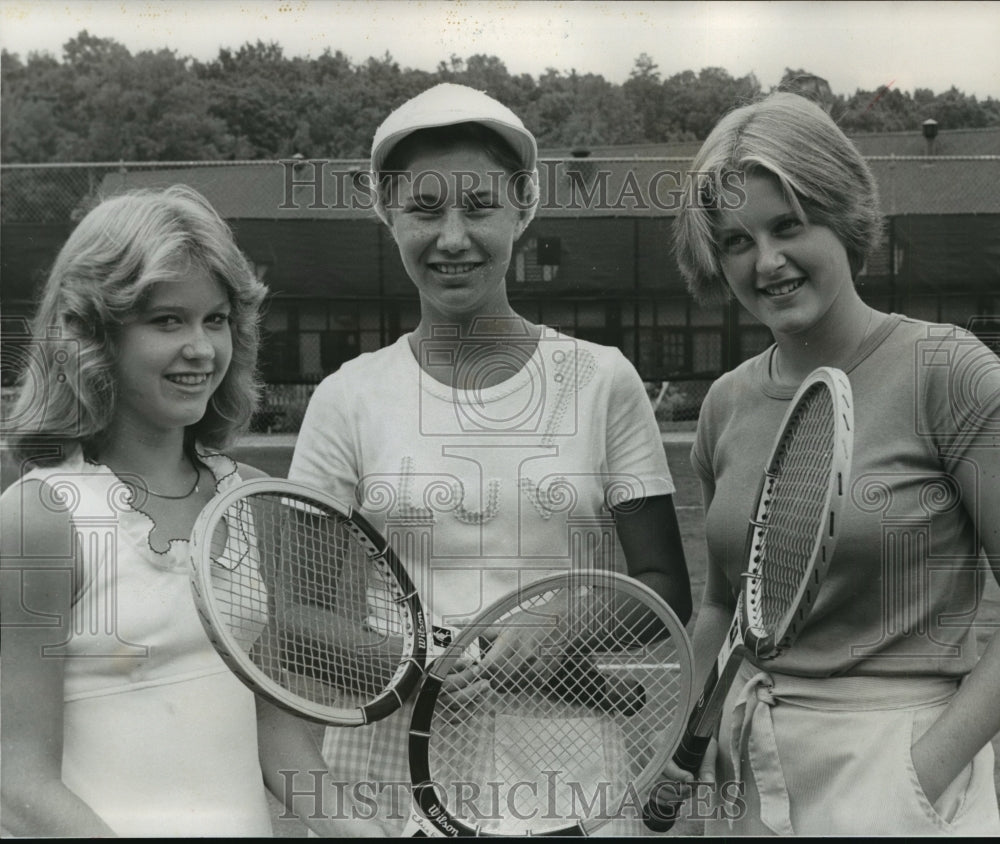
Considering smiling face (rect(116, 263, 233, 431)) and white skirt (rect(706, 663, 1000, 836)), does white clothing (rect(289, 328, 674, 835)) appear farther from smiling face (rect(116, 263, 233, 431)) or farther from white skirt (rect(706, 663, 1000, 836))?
white skirt (rect(706, 663, 1000, 836))

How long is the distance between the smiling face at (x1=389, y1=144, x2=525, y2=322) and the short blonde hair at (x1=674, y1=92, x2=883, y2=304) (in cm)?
32

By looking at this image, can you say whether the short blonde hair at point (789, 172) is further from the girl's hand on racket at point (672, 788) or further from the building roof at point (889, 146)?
the girl's hand on racket at point (672, 788)

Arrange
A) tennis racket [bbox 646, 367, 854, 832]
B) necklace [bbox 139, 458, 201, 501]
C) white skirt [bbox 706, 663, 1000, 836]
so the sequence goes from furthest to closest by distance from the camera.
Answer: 1. necklace [bbox 139, 458, 201, 501]
2. white skirt [bbox 706, 663, 1000, 836]
3. tennis racket [bbox 646, 367, 854, 832]

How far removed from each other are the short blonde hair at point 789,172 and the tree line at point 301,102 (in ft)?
0.26

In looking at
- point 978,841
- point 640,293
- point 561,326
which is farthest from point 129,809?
point 978,841

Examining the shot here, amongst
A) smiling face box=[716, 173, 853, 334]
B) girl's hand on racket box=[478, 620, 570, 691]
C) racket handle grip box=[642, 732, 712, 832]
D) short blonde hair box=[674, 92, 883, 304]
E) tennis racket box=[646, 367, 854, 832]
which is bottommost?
racket handle grip box=[642, 732, 712, 832]

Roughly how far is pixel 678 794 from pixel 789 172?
109 cm

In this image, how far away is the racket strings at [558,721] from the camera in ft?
6.95

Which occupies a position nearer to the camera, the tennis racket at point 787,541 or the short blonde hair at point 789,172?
the tennis racket at point 787,541

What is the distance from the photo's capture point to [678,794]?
2.16 meters

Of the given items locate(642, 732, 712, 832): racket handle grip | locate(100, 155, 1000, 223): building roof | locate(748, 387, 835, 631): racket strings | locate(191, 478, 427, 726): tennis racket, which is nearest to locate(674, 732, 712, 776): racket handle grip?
locate(642, 732, 712, 832): racket handle grip

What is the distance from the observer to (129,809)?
7.02ft

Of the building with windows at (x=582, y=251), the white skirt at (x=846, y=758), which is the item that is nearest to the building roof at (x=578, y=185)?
the building with windows at (x=582, y=251)

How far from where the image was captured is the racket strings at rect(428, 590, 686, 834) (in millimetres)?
2119
